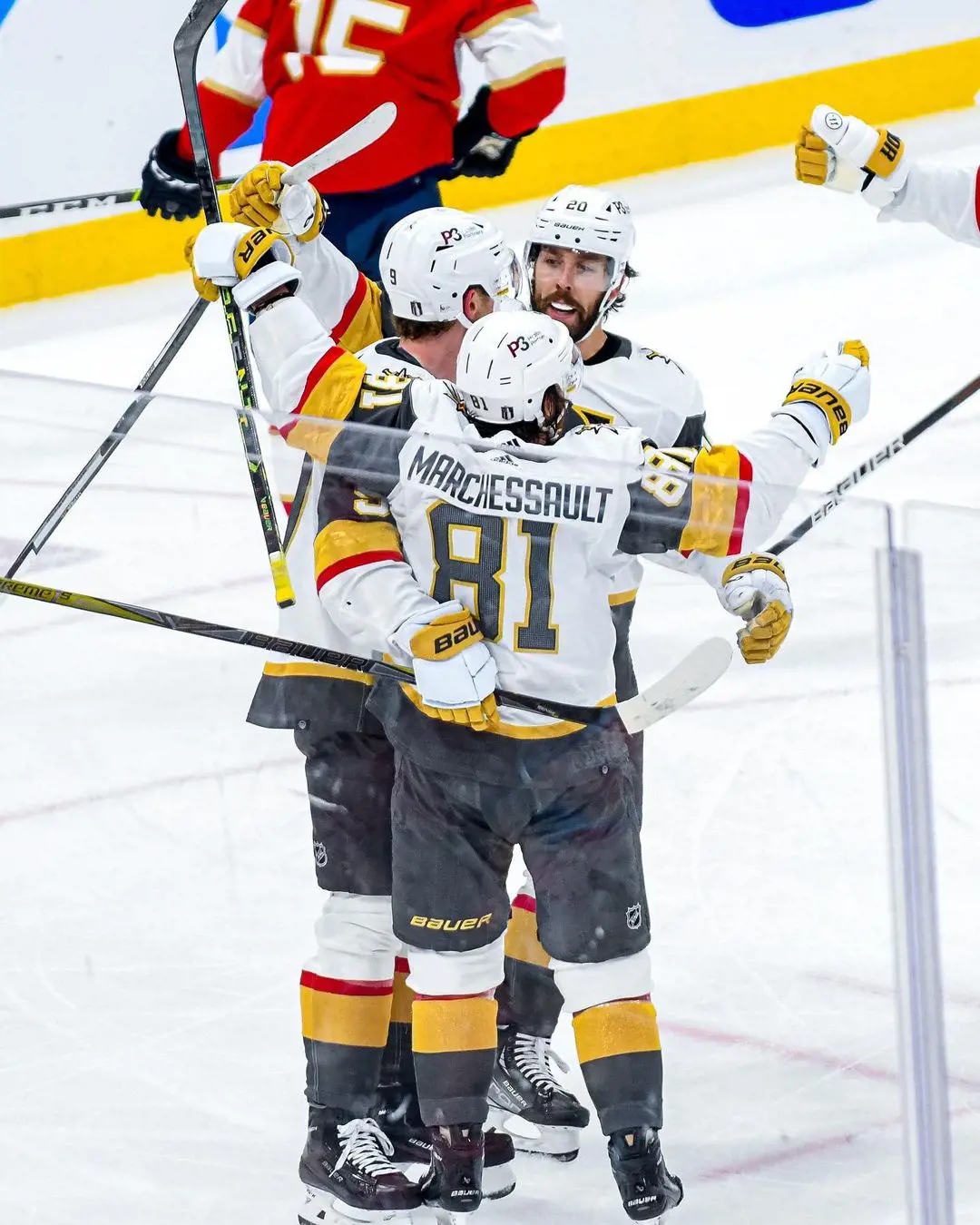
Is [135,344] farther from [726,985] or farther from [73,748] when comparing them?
[726,985]

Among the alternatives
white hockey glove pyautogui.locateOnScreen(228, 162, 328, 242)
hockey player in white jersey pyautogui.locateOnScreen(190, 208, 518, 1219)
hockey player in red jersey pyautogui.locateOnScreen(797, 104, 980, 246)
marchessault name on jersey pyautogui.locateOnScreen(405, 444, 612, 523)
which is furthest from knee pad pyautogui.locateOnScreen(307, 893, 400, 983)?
hockey player in red jersey pyautogui.locateOnScreen(797, 104, 980, 246)

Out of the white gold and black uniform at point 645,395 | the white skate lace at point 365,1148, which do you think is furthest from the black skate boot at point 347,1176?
the white gold and black uniform at point 645,395

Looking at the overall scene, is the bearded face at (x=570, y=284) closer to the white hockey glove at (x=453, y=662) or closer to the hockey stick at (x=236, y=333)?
the hockey stick at (x=236, y=333)

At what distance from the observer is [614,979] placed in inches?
73.6

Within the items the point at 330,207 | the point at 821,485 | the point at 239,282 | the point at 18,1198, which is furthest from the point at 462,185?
the point at 18,1198

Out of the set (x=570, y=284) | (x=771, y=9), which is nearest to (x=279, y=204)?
(x=570, y=284)

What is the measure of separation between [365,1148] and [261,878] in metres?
0.34

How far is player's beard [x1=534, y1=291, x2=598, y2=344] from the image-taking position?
87.4 inches

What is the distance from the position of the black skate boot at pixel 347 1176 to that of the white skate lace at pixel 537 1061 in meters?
0.18

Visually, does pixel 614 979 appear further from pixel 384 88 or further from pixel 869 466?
pixel 384 88

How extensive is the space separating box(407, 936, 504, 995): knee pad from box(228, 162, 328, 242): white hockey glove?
86 cm

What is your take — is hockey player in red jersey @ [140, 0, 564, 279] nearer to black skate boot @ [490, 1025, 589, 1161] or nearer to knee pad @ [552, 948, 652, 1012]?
black skate boot @ [490, 1025, 589, 1161]

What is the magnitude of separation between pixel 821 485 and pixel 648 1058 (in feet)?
7.77

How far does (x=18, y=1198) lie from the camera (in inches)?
81.8
